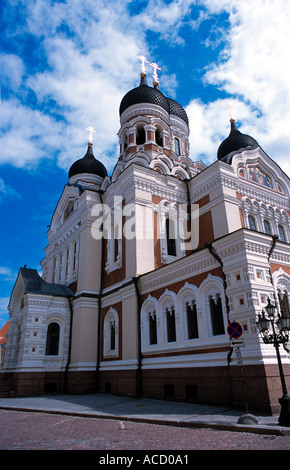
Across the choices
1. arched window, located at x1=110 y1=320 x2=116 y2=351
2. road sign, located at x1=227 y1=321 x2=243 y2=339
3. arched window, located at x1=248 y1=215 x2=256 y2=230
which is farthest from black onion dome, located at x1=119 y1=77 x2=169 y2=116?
road sign, located at x1=227 y1=321 x2=243 y2=339

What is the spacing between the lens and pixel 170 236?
645 inches

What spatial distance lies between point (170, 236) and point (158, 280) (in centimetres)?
397

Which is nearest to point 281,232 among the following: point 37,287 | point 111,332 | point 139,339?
point 139,339

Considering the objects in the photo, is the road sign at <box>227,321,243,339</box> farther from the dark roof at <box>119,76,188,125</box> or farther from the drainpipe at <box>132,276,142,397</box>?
the dark roof at <box>119,76,188,125</box>

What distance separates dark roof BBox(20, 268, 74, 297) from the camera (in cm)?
1756

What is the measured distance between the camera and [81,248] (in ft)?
60.0

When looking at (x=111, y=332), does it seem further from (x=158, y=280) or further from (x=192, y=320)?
(x=192, y=320)

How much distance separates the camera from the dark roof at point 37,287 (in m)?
17.6

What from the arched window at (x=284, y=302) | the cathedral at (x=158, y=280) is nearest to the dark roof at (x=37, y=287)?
the cathedral at (x=158, y=280)

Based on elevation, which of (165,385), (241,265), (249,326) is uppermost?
(241,265)
